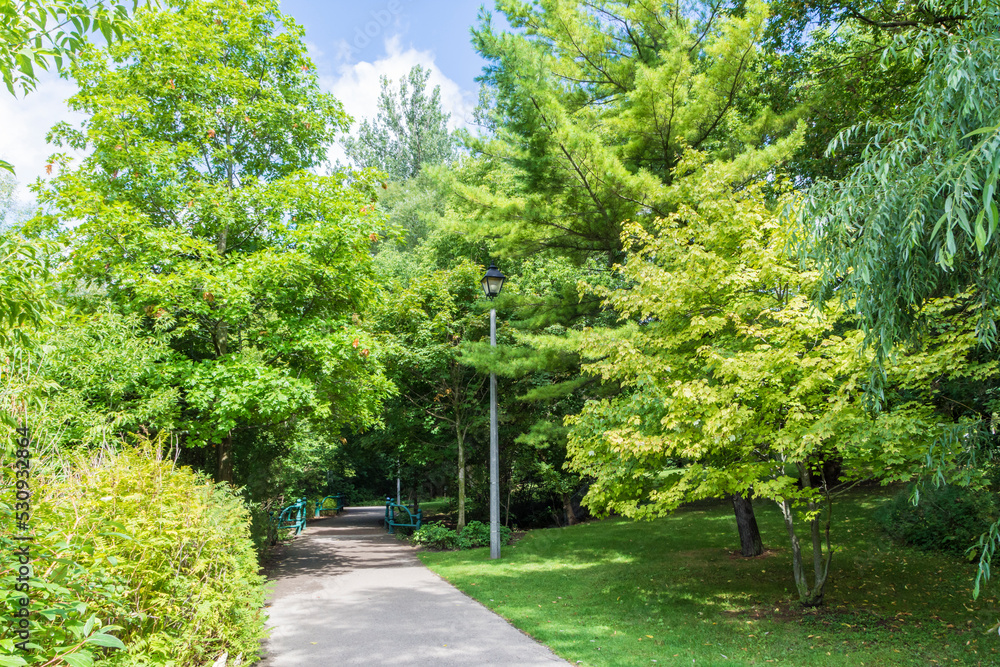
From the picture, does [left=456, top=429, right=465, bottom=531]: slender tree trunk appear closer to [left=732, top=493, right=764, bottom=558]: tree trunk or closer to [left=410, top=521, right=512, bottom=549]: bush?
[left=410, top=521, right=512, bottom=549]: bush

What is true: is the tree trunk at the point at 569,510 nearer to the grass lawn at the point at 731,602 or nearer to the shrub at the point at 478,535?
the shrub at the point at 478,535

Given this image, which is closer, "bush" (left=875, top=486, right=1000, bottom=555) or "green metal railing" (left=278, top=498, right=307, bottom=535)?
"bush" (left=875, top=486, right=1000, bottom=555)

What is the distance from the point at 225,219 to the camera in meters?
10.2

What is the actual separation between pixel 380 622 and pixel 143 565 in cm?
352

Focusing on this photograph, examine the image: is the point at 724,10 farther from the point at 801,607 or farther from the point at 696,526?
the point at 696,526

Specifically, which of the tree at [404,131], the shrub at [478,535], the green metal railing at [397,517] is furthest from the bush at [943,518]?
the tree at [404,131]

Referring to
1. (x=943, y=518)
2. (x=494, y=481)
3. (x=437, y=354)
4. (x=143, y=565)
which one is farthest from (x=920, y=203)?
(x=437, y=354)

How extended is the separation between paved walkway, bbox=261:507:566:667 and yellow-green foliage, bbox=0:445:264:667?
2.89 feet

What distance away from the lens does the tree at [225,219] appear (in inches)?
365

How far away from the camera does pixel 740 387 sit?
630 cm

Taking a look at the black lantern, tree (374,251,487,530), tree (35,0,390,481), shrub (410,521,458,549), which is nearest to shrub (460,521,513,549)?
shrub (410,521,458,549)

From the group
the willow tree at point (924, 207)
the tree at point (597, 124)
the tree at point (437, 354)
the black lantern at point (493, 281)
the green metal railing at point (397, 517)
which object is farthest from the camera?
the green metal railing at point (397, 517)

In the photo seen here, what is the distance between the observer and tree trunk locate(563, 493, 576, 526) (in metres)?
18.1

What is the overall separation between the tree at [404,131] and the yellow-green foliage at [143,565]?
3331 centimetres
